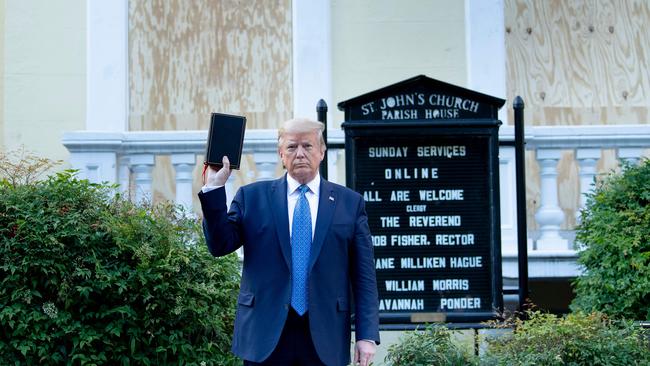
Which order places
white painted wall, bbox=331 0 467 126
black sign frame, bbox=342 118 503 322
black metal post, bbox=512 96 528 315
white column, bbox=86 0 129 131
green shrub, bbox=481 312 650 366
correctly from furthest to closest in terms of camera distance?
white painted wall, bbox=331 0 467 126
white column, bbox=86 0 129 131
black metal post, bbox=512 96 528 315
black sign frame, bbox=342 118 503 322
green shrub, bbox=481 312 650 366

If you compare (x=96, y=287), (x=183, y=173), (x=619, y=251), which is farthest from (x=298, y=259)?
(x=183, y=173)

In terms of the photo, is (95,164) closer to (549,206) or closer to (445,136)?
(445,136)

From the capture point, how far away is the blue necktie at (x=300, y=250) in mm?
4738

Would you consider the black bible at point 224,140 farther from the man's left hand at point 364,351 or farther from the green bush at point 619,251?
the green bush at point 619,251

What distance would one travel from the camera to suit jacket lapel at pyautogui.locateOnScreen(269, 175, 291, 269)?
4.81 m

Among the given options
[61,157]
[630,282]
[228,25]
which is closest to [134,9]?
[228,25]

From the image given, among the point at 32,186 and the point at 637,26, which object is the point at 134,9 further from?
the point at 637,26

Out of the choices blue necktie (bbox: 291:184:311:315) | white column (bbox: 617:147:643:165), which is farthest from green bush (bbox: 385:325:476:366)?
white column (bbox: 617:147:643:165)

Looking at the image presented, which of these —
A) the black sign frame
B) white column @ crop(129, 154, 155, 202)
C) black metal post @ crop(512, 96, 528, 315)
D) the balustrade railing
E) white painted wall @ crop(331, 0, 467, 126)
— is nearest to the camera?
the black sign frame

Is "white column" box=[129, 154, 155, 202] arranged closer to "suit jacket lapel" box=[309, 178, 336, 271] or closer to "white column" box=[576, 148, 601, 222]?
"white column" box=[576, 148, 601, 222]

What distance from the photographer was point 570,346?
5.49 metres

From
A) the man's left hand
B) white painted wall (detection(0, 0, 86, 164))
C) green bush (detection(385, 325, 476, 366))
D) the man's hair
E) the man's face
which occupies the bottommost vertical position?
green bush (detection(385, 325, 476, 366))

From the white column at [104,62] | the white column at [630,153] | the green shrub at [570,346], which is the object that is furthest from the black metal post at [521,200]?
the white column at [104,62]

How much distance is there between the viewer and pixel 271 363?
Result: 15.4ft
